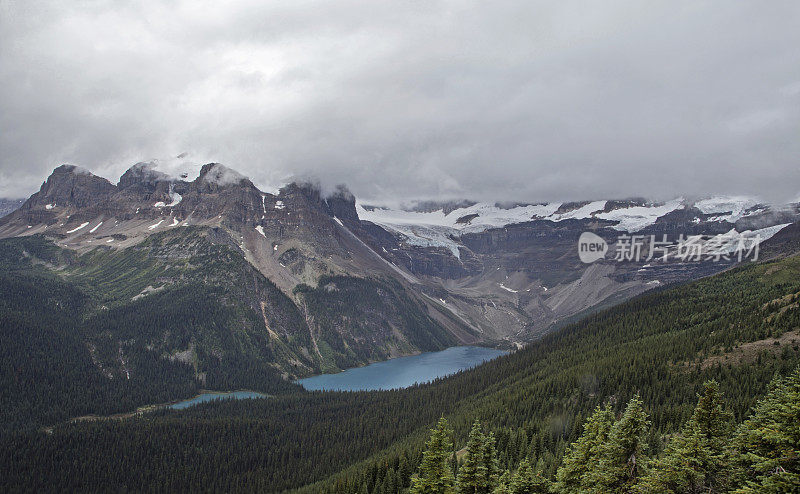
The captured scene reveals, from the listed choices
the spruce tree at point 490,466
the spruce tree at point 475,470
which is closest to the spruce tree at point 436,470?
the spruce tree at point 475,470

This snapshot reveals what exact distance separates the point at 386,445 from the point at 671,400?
6506cm

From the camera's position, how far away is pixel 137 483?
4466 inches

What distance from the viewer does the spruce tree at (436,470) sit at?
120ft

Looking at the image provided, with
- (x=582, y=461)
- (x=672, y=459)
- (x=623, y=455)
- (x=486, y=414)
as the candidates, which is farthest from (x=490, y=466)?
(x=486, y=414)

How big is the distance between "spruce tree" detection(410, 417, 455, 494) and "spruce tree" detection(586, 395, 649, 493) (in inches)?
385

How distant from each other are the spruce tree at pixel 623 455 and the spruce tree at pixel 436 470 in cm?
979

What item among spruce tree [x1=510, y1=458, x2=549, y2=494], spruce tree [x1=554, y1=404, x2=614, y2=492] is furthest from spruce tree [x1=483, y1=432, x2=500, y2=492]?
spruce tree [x1=554, y1=404, x2=614, y2=492]

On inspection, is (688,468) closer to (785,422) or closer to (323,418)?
(785,422)

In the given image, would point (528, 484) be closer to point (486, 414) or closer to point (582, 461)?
point (582, 461)

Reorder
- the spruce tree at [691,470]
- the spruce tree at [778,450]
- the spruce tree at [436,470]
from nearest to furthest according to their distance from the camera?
1. the spruce tree at [778,450]
2. the spruce tree at [691,470]
3. the spruce tree at [436,470]

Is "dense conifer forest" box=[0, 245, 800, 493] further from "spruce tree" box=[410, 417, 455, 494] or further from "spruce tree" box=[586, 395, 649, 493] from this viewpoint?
"spruce tree" box=[586, 395, 649, 493]

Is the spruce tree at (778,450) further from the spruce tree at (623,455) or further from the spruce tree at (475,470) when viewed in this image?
the spruce tree at (475,470)

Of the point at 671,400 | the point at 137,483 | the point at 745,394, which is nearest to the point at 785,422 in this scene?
the point at 745,394

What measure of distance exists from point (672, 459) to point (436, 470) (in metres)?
15.6
